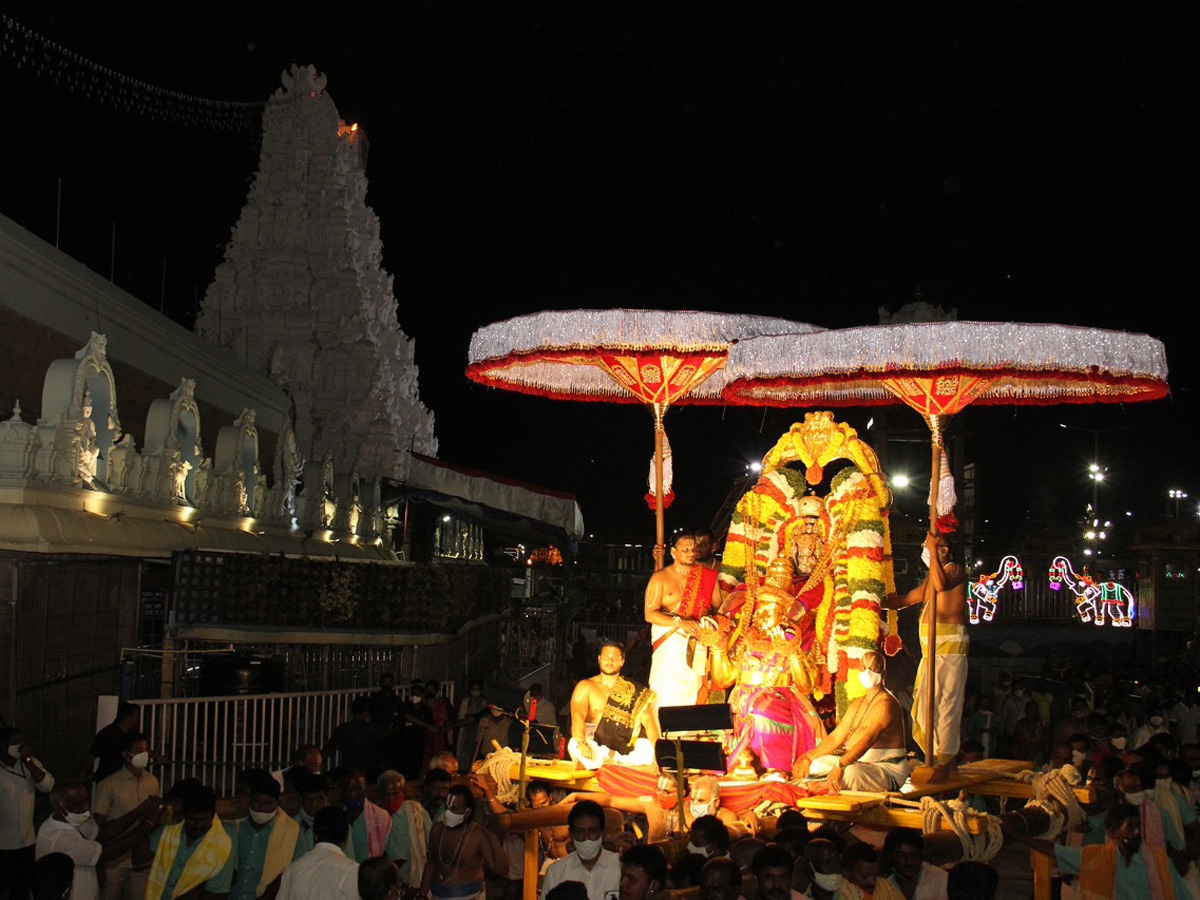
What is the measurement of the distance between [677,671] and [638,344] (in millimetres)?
2594

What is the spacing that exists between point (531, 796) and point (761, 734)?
1813 millimetres

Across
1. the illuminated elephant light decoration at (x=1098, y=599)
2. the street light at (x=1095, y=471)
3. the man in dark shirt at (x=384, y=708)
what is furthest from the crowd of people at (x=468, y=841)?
the street light at (x=1095, y=471)

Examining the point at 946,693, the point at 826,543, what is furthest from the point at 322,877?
the point at 946,693

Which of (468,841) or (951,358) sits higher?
(951,358)

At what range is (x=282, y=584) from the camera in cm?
1552

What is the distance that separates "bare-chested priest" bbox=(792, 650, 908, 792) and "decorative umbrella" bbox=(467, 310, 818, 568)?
2.35 metres

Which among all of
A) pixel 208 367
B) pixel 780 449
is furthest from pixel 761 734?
pixel 208 367

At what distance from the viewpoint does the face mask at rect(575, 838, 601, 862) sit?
254 inches

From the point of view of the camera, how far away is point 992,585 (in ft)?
97.3

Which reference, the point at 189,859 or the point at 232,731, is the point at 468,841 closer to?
the point at 189,859

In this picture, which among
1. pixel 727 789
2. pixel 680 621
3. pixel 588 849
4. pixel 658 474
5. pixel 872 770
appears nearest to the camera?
pixel 588 849

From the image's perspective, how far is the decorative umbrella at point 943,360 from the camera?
941 cm

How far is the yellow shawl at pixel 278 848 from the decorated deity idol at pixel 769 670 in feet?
12.3

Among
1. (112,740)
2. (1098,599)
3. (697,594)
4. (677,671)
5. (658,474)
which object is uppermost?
(658,474)
